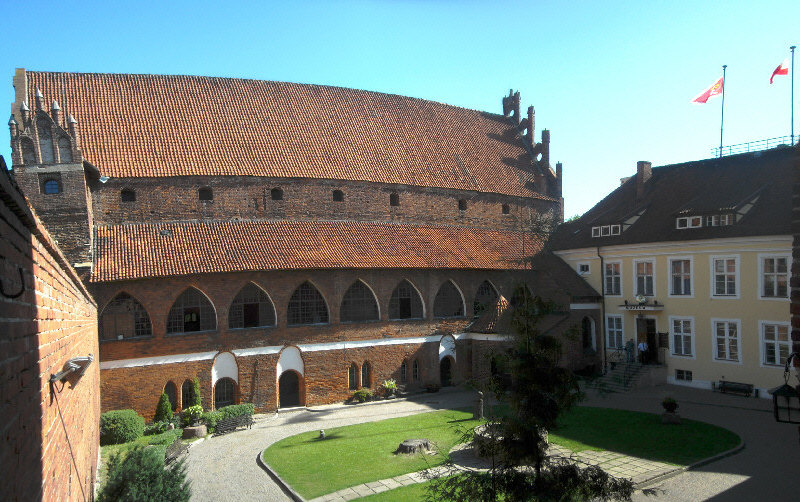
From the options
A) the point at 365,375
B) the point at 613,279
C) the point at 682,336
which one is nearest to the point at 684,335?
the point at 682,336

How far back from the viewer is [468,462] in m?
17.0

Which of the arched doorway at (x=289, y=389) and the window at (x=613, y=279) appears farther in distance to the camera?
the window at (x=613, y=279)

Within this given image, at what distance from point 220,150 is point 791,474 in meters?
25.6

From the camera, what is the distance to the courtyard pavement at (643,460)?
14344 mm

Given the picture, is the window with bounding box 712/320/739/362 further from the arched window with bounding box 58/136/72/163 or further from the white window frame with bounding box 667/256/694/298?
the arched window with bounding box 58/136/72/163

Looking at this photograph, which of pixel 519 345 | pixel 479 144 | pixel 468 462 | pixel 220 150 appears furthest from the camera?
pixel 479 144

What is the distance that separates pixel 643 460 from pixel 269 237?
1798 centimetres

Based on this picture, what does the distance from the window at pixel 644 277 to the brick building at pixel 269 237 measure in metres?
2.78

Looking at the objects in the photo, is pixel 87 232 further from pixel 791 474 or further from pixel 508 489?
pixel 791 474

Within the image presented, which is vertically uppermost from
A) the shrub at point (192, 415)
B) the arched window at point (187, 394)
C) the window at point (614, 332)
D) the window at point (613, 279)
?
the window at point (613, 279)

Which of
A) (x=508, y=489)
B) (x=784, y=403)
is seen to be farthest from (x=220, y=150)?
(x=784, y=403)

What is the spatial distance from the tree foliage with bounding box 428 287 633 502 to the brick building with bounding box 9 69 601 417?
15973mm

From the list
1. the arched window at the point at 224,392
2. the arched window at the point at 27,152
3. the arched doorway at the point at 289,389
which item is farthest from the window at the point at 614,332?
the arched window at the point at 27,152

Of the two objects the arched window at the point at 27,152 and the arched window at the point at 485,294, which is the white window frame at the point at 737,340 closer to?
the arched window at the point at 485,294
